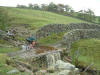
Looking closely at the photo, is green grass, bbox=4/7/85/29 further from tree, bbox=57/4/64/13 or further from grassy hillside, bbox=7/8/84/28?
tree, bbox=57/4/64/13

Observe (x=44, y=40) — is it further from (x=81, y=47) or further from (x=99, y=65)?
(x=99, y=65)

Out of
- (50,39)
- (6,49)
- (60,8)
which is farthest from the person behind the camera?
(60,8)

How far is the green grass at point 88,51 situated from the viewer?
27.4 meters

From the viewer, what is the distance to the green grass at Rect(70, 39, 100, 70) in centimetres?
2736

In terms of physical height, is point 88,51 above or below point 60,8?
below

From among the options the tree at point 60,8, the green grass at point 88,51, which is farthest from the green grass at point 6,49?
the tree at point 60,8

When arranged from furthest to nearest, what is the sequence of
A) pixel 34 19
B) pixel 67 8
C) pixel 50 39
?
1. pixel 67 8
2. pixel 34 19
3. pixel 50 39

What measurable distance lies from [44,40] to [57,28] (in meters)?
4.88

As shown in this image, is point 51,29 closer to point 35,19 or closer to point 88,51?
point 88,51

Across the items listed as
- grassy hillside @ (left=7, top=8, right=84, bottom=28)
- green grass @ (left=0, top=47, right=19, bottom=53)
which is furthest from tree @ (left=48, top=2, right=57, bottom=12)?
green grass @ (left=0, top=47, right=19, bottom=53)

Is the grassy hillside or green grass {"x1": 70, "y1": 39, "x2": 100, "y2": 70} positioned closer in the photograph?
green grass {"x1": 70, "y1": 39, "x2": 100, "y2": 70}

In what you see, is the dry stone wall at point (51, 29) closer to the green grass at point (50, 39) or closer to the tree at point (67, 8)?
the green grass at point (50, 39)

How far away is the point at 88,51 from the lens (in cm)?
3020

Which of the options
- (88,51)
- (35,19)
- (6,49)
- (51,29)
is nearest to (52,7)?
(35,19)
